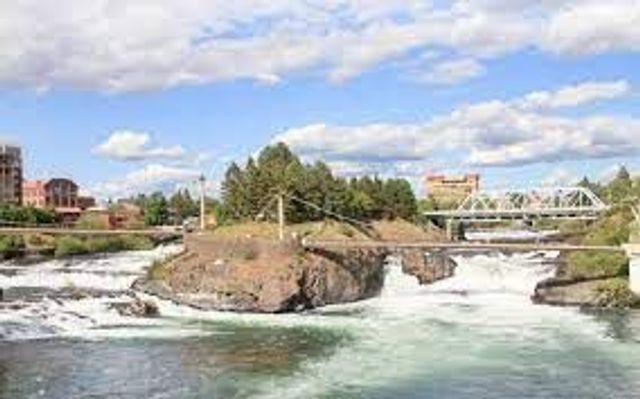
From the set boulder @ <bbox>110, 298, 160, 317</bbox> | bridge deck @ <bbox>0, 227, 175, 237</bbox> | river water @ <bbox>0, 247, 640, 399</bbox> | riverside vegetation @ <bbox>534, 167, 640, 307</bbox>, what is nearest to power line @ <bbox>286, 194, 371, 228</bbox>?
bridge deck @ <bbox>0, 227, 175, 237</bbox>

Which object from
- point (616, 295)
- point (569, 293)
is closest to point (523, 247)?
point (569, 293)

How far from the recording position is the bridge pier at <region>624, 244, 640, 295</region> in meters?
83.1

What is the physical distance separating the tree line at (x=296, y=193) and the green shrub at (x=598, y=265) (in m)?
31.8

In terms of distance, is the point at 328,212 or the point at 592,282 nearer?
the point at 592,282

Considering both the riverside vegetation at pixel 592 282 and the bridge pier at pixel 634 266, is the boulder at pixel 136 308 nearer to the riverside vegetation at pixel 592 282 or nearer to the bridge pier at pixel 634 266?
the riverside vegetation at pixel 592 282

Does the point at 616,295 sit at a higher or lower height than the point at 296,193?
lower

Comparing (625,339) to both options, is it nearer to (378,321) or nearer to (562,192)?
(378,321)

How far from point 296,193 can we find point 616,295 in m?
42.4

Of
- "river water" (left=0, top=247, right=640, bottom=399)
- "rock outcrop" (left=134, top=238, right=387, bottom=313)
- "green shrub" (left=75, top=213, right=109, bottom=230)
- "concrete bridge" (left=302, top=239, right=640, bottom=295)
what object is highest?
"green shrub" (left=75, top=213, right=109, bottom=230)

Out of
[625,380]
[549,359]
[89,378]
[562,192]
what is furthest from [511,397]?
[562,192]

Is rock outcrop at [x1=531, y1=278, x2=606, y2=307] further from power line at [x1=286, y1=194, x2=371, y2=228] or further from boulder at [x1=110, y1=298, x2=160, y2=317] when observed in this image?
power line at [x1=286, y1=194, x2=371, y2=228]

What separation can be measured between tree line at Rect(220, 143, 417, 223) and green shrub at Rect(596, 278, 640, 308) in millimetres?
36281

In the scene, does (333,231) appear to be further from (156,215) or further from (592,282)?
(156,215)

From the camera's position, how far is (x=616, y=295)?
82.2m
